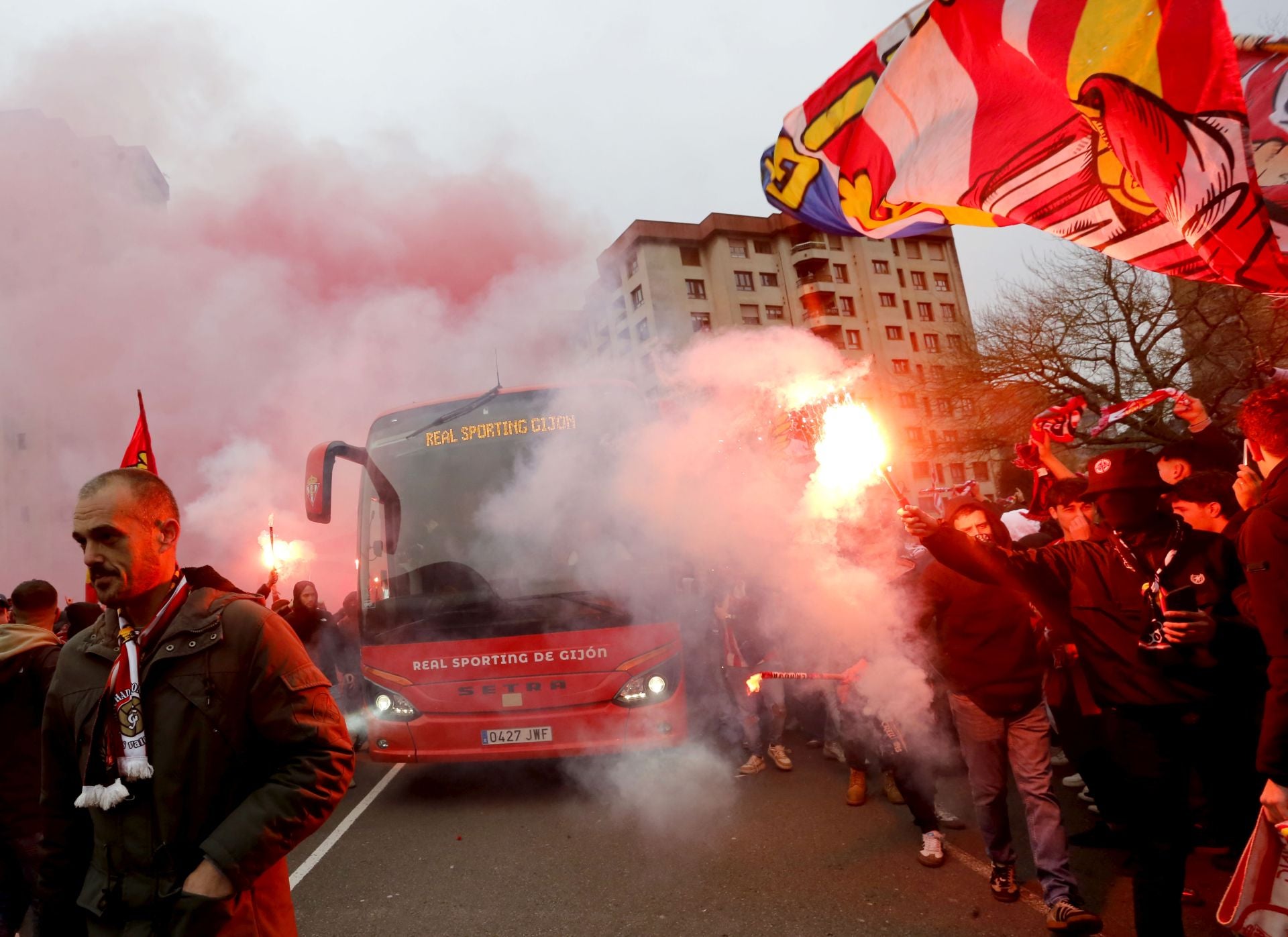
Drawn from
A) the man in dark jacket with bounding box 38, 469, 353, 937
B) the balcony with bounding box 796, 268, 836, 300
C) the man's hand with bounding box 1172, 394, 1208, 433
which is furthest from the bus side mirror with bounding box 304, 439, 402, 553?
the balcony with bounding box 796, 268, 836, 300

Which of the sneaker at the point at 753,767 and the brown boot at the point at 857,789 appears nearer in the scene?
the brown boot at the point at 857,789

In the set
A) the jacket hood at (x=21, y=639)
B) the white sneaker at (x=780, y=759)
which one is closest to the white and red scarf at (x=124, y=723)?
the jacket hood at (x=21, y=639)

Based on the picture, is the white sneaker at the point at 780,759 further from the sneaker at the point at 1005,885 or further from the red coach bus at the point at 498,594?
the sneaker at the point at 1005,885

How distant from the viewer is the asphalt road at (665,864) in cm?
354

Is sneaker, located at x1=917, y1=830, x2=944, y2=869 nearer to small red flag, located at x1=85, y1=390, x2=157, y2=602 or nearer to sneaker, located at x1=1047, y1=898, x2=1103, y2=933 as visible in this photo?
sneaker, located at x1=1047, y1=898, x2=1103, y2=933

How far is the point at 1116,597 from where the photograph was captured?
118 inches

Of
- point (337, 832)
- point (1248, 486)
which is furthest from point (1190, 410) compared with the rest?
point (337, 832)

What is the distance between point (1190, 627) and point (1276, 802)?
61cm

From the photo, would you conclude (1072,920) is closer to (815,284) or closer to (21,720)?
(21,720)

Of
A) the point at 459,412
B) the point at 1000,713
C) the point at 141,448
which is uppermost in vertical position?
the point at 459,412

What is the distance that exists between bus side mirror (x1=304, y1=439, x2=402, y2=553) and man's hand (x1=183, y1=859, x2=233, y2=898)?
13.6 feet

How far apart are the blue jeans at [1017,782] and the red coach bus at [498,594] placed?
2.17 meters

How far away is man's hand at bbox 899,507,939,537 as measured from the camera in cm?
298

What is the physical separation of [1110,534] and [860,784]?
8.47 feet
